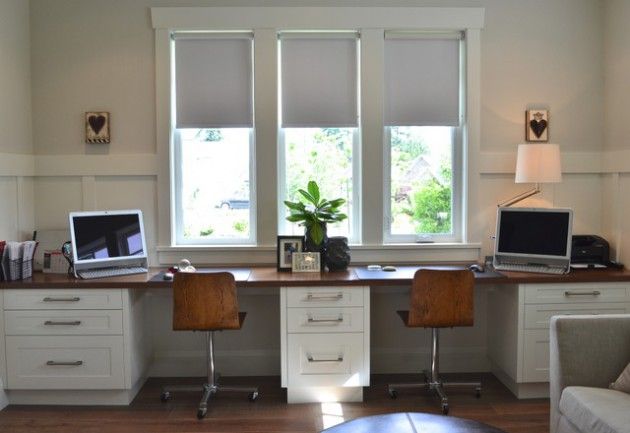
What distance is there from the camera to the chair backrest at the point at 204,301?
11.1ft

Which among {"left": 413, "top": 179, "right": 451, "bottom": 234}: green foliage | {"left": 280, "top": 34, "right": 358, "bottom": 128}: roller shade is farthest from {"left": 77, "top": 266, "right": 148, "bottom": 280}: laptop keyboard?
{"left": 413, "top": 179, "right": 451, "bottom": 234}: green foliage

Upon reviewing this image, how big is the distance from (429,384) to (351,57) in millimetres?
2234

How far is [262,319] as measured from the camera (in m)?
4.22

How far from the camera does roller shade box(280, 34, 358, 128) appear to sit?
4.11 m

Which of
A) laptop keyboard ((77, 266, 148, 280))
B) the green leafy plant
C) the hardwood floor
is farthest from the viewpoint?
the green leafy plant

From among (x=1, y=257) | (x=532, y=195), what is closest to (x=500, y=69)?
(x=532, y=195)

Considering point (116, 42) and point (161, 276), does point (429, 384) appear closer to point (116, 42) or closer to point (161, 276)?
point (161, 276)

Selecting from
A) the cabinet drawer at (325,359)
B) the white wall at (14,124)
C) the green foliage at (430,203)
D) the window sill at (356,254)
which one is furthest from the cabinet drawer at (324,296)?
the white wall at (14,124)

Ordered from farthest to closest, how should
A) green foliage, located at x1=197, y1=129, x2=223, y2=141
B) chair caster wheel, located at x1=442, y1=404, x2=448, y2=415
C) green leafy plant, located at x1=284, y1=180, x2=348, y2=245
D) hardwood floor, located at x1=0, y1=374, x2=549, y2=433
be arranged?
1. green foliage, located at x1=197, y1=129, x2=223, y2=141
2. green leafy plant, located at x1=284, y1=180, x2=348, y2=245
3. chair caster wheel, located at x1=442, y1=404, x2=448, y2=415
4. hardwood floor, located at x1=0, y1=374, x2=549, y2=433

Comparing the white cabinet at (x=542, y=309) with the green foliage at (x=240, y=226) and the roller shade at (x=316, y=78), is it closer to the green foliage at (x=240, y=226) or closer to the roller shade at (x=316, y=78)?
the roller shade at (x=316, y=78)

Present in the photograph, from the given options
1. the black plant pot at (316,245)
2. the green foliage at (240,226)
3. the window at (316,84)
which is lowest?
the black plant pot at (316,245)

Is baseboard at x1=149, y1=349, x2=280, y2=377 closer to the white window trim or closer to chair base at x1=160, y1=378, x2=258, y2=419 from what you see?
chair base at x1=160, y1=378, x2=258, y2=419

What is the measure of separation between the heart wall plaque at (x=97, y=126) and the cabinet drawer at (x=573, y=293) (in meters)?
2.94

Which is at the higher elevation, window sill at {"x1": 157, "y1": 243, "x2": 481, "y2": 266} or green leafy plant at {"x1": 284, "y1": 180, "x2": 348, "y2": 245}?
green leafy plant at {"x1": 284, "y1": 180, "x2": 348, "y2": 245}
